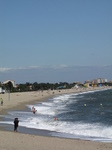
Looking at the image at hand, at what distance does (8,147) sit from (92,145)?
4.59 metres

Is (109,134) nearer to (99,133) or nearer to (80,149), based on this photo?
(99,133)

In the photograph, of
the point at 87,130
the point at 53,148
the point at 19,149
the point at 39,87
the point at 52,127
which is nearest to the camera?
the point at 19,149

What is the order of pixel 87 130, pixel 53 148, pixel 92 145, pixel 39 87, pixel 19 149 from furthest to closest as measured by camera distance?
pixel 39 87 < pixel 87 130 < pixel 92 145 < pixel 53 148 < pixel 19 149

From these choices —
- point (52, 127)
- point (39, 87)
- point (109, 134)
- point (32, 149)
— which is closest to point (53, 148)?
point (32, 149)

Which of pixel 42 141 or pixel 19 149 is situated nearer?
pixel 19 149

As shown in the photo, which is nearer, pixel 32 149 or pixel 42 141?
pixel 32 149

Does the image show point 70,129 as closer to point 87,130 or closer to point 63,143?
point 87,130

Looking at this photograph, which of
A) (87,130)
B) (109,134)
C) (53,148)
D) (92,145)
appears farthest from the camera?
(87,130)

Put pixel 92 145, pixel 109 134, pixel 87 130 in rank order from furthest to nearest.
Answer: pixel 87 130 < pixel 109 134 < pixel 92 145

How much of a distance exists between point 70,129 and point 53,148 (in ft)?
27.7

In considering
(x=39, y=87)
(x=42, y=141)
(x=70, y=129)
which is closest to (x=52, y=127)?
(x=70, y=129)

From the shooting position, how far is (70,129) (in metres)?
22.2

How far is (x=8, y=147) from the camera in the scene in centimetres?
1327

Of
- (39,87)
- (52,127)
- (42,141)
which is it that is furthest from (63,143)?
(39,87)
